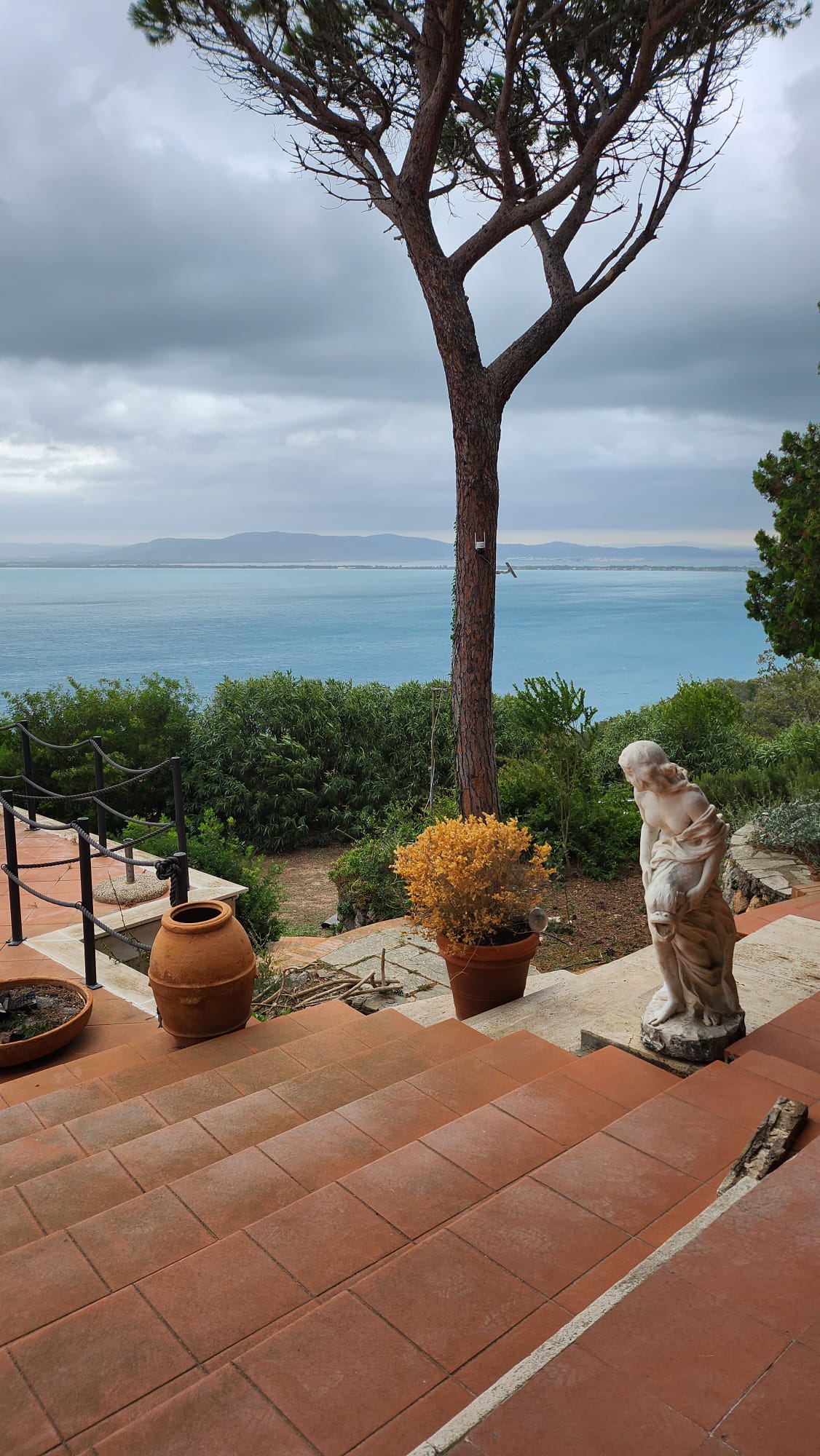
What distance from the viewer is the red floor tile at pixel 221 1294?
1705mm

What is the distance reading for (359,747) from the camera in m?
10.9

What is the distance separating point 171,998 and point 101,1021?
0.77 metres

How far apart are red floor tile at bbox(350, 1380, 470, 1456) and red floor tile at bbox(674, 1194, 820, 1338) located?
467 mm

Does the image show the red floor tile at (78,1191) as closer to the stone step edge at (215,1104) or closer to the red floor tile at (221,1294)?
the stone step edge at (215,1104)

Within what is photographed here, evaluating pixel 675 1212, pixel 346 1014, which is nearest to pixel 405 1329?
pixel 675 1212

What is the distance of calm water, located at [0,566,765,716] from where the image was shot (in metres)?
52.2

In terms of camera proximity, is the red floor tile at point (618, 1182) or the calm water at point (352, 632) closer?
the red floor tile at point (618, 1182)

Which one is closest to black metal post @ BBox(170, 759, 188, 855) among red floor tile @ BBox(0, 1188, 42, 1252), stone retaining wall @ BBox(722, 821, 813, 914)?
red floor tile @ BBox(0, 1188, 42, 1252)

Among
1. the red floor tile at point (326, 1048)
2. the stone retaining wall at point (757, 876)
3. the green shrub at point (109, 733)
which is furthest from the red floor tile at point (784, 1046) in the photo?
the green shrub at point (109, 733)

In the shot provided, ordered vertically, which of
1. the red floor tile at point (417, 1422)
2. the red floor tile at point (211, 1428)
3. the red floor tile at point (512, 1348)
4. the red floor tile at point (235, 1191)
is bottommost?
the red floor tile at point (235, 1191)

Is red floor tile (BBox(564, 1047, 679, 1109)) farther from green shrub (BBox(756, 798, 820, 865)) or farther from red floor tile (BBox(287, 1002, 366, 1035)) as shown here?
green shrub (BBox(756, 798, 820, 865))

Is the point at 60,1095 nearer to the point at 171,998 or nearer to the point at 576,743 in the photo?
the point at 171,998

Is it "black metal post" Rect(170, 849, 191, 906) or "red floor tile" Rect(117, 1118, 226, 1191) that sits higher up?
"black metal post" Rect(170, 849, 191, 906)

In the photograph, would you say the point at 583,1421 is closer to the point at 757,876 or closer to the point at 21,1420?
the point at 21,1420
